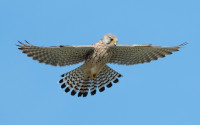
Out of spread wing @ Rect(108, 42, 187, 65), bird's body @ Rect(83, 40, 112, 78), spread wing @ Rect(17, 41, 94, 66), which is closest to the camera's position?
spread wing @ Rect(17, 41, 94, 66)

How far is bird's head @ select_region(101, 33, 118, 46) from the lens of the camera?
1105cm

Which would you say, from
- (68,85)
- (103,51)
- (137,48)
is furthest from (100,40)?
(68,85)

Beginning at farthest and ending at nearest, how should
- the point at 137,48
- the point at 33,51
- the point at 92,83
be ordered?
1. the point at 92,83
2. the point at 137,48
3. the point at 33,51

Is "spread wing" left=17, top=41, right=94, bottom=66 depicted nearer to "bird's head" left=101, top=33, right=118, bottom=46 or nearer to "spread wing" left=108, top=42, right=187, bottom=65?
"bird's head" left=101, top=33, right=118, bottom=46

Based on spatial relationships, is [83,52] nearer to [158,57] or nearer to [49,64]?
[49,64]

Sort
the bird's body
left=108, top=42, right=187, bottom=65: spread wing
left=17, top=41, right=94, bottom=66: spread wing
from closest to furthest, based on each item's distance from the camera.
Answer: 1. left=17, top=41, right=94, bottom=66: spread wing
2. the bird's body
3. left=108, top=42, right=187, bottom=65: spread wing

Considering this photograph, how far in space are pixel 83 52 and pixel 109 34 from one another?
85 centimetres

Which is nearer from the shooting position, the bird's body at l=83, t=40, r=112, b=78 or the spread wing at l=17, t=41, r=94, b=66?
the spread wing at l=17, t=41, r=94, b=66

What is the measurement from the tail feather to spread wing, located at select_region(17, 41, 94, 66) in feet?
2.73

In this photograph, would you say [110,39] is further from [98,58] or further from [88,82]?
[88,82]

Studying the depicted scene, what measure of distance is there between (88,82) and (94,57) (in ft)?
4.31

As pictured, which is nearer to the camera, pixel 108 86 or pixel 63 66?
pixel 63 66

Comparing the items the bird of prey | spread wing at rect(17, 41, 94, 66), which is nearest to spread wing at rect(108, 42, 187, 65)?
the bird of prey

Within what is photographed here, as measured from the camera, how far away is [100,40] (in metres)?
11.3
